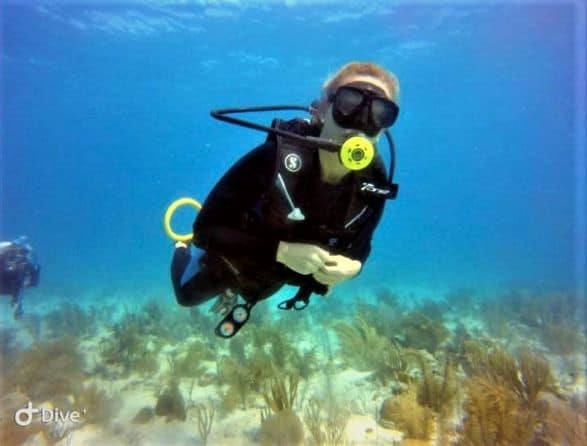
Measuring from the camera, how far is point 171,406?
534cm

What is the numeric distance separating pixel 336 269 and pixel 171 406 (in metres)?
3.85

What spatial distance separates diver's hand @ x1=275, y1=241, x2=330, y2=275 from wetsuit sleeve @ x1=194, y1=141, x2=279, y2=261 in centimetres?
19

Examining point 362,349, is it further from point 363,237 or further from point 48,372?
point 48,372

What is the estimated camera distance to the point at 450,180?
4983 inches

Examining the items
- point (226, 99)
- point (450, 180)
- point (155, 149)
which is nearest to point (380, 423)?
point (226, 99)

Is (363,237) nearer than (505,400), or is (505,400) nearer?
(363,237)

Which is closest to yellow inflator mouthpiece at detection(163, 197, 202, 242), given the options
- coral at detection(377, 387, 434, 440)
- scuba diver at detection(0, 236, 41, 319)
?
coral at detection(377, 387, 434, 440)

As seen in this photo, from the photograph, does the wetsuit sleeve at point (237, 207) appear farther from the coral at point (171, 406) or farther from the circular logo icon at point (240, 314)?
the coral at point (171, 406)

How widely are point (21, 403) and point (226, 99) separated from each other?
29520mm

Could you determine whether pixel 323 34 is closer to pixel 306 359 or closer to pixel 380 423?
pixel 306 359

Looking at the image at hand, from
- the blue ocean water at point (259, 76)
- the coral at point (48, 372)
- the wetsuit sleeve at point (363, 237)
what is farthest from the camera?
the blue ocean water at point (259, 76)

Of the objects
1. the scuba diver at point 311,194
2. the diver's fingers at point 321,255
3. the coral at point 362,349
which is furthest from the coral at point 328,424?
the diver's fingers at point 321,255

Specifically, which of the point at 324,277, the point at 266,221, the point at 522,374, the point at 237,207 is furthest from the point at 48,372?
the point at 522,374

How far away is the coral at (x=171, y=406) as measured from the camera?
523 centimetres
